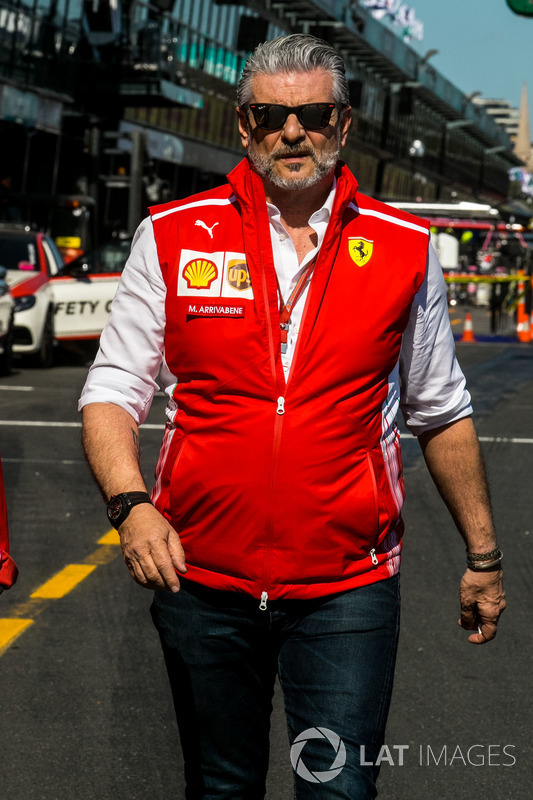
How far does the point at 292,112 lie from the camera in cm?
307

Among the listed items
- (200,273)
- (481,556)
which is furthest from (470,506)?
(200,273)

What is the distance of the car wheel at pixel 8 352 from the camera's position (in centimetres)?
1694

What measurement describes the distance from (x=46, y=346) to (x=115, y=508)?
16.0m

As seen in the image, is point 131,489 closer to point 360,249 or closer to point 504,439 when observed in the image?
point 360,249

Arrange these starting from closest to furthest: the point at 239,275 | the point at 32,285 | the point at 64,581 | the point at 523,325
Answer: the point at 239,275, the point at 64,581, the point at 32,285, the point at 523,325

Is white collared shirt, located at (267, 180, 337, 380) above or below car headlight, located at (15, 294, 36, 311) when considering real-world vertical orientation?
above

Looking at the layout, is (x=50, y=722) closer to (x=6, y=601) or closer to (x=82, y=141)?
(x=6, y=601)

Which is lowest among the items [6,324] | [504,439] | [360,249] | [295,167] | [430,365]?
[504,439]

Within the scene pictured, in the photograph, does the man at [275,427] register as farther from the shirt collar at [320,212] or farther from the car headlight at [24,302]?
the car headlight at [24,302]

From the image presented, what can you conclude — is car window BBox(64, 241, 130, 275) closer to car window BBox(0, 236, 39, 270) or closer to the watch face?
car window BBox(0, 236, 39, 270)

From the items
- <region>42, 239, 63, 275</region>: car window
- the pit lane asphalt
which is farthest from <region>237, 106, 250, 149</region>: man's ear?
<region>42, 239, 63, 275</region>: car window

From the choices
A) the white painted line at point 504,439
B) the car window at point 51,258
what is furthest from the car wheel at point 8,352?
→ the white painted line at point 504,439

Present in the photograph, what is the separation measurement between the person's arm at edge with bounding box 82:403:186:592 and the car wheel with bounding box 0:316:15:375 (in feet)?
46.4

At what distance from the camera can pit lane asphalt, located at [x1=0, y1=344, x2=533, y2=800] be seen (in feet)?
14.4
